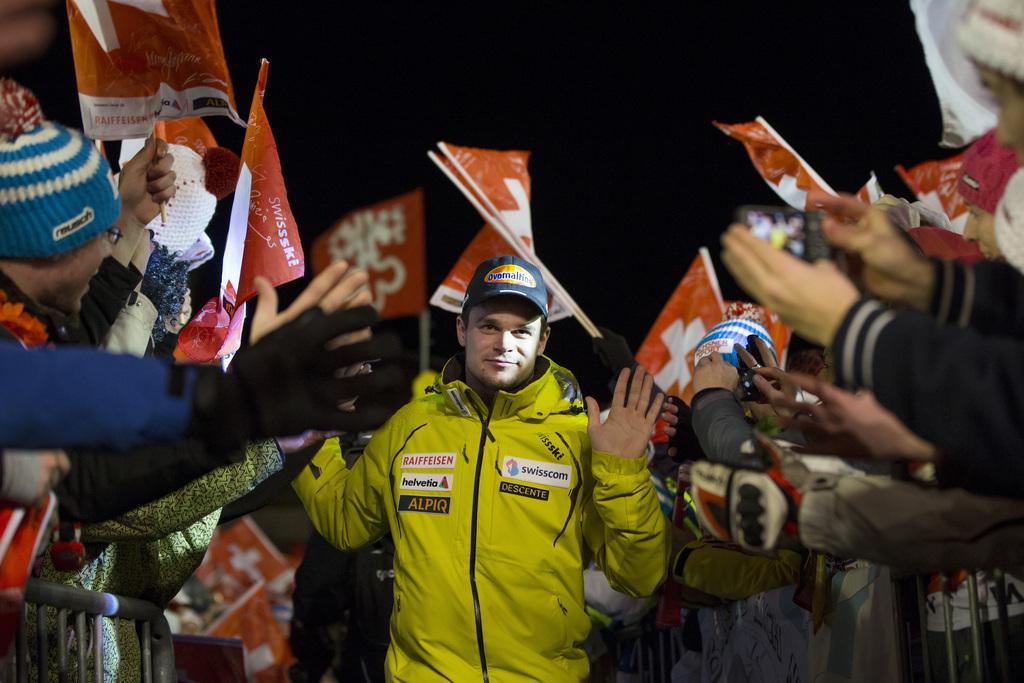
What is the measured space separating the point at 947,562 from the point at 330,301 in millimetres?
1647

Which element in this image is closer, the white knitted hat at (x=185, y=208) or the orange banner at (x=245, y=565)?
the white knitted hat at (x=185, y=208)

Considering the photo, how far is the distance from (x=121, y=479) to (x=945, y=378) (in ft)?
8.10

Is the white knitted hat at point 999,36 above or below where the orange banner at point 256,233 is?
above

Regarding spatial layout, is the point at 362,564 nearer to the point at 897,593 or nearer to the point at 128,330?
the point at 128,330

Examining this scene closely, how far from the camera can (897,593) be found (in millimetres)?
3850

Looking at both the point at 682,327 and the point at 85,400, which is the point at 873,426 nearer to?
the point at 85,400

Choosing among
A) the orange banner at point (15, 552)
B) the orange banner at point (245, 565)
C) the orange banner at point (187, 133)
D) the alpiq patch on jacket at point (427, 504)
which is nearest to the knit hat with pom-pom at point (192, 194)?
the orange banner at point (187, 133)

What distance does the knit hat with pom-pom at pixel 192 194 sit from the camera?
5500 millimetres

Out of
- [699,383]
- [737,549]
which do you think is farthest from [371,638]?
[699,383]

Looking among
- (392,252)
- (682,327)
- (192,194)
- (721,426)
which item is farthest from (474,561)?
(392,252)

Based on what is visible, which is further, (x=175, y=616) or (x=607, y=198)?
(x=607, y=198)

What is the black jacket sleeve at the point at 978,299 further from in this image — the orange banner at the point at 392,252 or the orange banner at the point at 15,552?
the orange banner at the point at 392,252

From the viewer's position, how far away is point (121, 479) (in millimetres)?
3627

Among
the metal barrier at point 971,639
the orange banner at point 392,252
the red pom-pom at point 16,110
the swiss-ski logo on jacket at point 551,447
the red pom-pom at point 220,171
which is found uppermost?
the red pom-pom at point 16,110
